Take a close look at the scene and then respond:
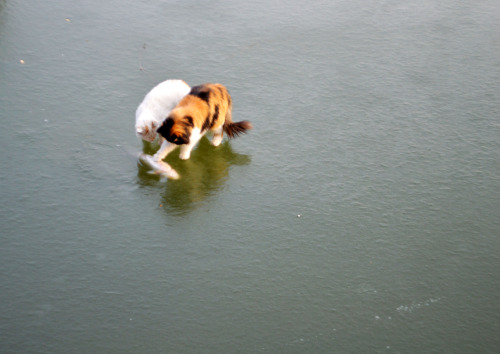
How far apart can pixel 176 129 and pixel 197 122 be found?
0.17m

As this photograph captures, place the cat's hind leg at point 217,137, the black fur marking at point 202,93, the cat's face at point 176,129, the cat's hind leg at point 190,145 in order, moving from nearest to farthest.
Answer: the cat's face at point 176,129 → the cat's hind leg at point 190,145 → the black fur marking at point 202,93 → the cat's hind leg at point 217,137

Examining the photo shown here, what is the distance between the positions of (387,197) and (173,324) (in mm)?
1603

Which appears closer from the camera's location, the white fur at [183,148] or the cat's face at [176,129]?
the cat's face at [176,129]

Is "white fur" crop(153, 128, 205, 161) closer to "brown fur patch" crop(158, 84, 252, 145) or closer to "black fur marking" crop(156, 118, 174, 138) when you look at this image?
"brown fur patch" crop(158, 84, 252, 145)

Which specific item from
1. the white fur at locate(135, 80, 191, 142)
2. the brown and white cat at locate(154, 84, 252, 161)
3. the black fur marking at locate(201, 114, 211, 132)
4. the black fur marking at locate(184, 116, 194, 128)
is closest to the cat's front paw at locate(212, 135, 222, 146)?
the brown and white cat at locate(154, 84, 252, 161)

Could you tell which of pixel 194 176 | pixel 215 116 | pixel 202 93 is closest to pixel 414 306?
pixel 194 176

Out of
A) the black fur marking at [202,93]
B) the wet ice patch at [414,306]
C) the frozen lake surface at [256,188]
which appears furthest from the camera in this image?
the black fur marking at [202,93]

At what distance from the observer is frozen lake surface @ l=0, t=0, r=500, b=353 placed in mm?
2889

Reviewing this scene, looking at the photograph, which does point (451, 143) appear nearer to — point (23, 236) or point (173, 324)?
point (173, 324)

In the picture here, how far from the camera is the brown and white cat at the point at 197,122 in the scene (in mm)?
3576

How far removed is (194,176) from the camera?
384 centimetres

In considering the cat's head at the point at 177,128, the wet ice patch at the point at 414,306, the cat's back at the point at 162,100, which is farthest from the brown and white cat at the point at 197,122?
the wet ice patch at the point at 414,306

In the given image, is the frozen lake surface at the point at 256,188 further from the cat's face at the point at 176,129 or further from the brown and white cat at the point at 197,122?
the cat's face at the point at 176,129

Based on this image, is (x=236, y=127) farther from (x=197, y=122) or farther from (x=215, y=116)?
(x=197, y=122)
